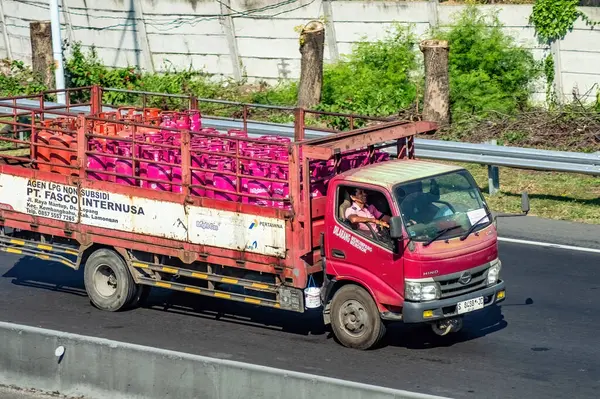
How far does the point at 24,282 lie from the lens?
14867 millimetres

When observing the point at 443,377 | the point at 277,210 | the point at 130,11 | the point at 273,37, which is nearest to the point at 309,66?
the point at 273,37

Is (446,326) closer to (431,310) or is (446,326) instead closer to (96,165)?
(431,310)

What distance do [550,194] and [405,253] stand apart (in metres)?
7.59

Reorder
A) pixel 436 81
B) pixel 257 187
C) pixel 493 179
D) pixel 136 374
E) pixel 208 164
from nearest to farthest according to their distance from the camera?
1. pixel 136 374
2. pixel 257 187
3. pixel 208 164
4. pixel 493 179
5. pixel 436 81

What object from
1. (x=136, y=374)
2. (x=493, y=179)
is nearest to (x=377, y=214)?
(x=136, y=374)

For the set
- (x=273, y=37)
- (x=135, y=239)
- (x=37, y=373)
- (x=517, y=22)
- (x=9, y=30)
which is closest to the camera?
(x=37, y=373)

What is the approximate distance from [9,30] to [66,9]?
120 inches

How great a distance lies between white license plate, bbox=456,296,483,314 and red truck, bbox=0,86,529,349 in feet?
0.08

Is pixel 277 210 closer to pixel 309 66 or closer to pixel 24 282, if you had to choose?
pixel 24 282

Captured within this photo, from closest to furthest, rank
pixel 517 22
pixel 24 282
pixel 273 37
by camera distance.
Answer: pixel 24 282 → pixel 517 22 → pixel 273 37

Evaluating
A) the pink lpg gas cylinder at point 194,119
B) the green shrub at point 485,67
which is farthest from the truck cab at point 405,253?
the green shrub at point 485,67

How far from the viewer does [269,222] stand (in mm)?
11953

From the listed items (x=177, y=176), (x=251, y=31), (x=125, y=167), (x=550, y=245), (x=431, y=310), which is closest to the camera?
(x=431, y=310)

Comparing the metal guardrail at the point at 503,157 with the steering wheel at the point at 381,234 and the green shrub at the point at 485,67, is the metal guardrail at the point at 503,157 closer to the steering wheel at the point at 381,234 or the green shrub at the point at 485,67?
the green shrub at the point at 485,67
